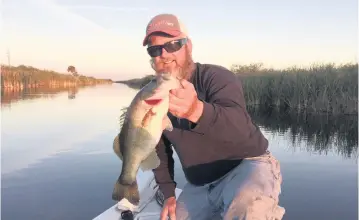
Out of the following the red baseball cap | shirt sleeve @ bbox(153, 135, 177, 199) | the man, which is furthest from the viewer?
shirt sleeve @ bbox(153, 135, 177, 199)

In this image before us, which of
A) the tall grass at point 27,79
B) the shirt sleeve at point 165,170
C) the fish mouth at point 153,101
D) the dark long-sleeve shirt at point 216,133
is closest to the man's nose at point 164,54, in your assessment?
the dark long-sleeve shirt at point 216,133

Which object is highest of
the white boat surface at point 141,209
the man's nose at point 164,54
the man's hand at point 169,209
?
the man's nose at point 164,54

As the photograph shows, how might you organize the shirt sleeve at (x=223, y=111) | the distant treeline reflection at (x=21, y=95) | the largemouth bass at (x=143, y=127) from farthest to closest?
the distant treeline reflection at (x=21, y=95), the shirt sleeve at (x=223, y=111), the largemouth bass at (x=143, y=127)

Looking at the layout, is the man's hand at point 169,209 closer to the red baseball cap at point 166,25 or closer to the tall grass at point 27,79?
the red baseball cap at point 166,25

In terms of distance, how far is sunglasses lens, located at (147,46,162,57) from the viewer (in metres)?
3.39

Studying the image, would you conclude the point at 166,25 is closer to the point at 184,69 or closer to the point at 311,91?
the point at 184,69

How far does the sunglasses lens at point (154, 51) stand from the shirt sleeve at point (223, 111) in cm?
52

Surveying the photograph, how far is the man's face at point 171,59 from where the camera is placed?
337 cm

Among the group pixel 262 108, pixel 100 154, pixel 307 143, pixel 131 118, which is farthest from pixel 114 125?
pixel 131 118

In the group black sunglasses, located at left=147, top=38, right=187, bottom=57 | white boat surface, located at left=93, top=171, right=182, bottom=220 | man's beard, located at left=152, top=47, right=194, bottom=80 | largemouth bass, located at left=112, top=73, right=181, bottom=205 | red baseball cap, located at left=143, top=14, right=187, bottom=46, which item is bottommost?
white boat surface, located at left=93, top=171, right=182, bottom=220

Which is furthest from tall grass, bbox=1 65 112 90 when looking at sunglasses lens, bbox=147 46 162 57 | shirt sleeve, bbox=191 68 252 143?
shirt sleeve, bbox=191 68 252 143

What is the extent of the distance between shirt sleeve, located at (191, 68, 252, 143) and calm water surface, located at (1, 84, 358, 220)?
3455mm

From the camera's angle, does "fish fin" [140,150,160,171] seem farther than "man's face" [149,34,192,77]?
No

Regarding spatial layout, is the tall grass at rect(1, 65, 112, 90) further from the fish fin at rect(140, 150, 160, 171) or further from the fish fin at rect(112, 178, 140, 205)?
the fish fin at rect(140, 150, 160, 171)
